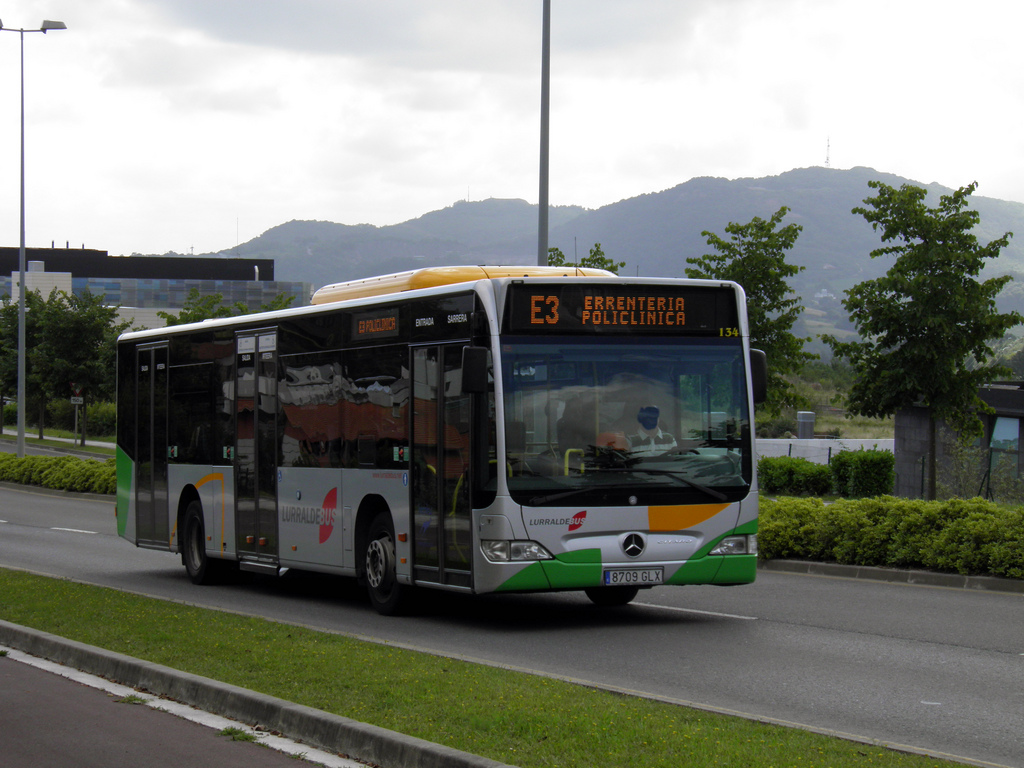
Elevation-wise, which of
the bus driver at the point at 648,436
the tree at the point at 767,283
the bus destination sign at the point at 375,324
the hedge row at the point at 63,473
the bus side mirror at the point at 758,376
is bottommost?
the hedge row at the point at 63,473

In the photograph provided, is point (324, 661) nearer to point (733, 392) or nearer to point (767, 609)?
point (733, 392)

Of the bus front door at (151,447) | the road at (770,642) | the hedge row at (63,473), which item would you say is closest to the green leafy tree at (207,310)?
the hedge row at (63,473)

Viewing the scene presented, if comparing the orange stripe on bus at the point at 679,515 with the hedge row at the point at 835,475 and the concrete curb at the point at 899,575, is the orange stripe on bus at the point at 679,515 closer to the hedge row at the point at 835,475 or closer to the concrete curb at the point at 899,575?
the concrete curb at the point at 899,575

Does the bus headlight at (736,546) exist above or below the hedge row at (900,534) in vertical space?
above

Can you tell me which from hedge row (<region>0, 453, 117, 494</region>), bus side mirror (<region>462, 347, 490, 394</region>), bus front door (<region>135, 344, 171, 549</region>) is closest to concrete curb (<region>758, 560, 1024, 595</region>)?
bus side mirror (<region>462, 347, 490, 394</region>)

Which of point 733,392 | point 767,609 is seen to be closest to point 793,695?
point 733,392

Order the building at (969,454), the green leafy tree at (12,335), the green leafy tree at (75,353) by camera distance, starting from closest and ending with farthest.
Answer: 1. the building at (969,454)
2. the green leafy tree at (75,353)
3. the green leafy tree at (12,335)

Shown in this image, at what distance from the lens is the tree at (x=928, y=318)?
2520cm

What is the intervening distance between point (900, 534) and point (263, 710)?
10232mm

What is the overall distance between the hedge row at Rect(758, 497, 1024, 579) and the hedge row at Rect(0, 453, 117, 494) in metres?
22.8

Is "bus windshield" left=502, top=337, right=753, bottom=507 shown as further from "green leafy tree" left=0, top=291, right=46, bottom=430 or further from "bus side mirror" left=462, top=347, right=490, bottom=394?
"green leafy tree" left=0, top=291, right=46, bottom=430

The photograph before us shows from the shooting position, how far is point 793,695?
8367mm

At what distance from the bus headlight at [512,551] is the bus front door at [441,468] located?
0.26 m

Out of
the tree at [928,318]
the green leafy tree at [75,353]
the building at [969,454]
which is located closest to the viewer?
the tree at [928,318]
